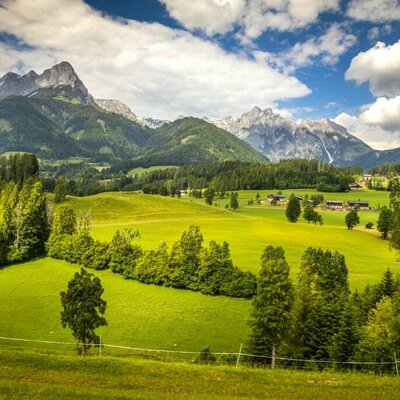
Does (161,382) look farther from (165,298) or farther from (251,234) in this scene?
(251,234)

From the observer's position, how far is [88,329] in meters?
54.4

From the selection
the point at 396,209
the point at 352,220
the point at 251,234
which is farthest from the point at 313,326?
the point at 352,220

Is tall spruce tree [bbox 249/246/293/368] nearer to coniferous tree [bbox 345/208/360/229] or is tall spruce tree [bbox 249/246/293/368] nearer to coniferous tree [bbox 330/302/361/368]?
coniferous tree [bbox 330/302/361/368]

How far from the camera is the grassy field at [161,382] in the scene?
26.6 metres

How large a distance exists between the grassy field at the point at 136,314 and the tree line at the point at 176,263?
2177mm

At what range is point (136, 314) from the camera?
7519 centimetres

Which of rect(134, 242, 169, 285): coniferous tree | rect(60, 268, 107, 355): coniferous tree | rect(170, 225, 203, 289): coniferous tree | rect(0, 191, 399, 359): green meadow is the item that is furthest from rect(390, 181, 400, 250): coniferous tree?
rect(134, 242, 169, 285): coniferous tree

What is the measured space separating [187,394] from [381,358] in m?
30.4

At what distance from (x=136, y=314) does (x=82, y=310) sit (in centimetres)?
2573

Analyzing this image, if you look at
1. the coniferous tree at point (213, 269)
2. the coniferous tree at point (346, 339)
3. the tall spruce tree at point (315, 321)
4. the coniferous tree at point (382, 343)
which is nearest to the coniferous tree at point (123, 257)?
the coniferous tree at point (213, 269)

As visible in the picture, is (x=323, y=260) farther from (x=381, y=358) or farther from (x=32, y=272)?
(x=32, y=272)

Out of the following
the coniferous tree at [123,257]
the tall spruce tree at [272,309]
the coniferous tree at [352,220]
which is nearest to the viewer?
the tall spruce tree at [272,309]

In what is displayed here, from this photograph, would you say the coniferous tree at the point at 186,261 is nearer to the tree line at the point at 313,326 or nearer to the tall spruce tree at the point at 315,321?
the tall spruce tree at the point at 315,321

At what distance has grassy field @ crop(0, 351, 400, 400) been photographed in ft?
87.4
